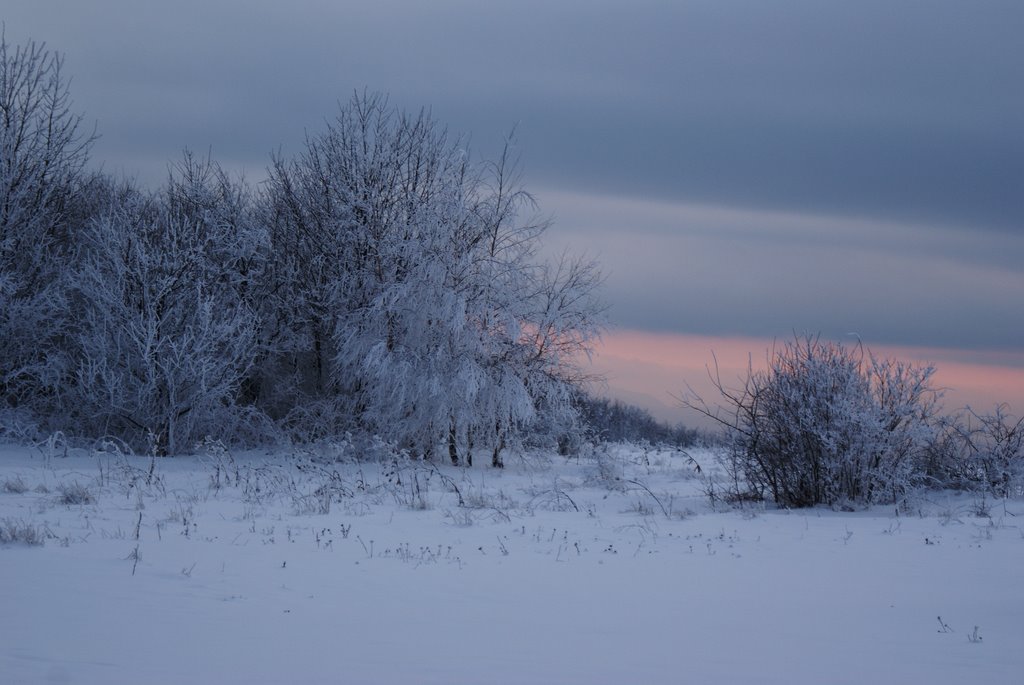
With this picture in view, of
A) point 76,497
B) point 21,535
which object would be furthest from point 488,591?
point 76,497

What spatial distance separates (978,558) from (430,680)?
284 inches

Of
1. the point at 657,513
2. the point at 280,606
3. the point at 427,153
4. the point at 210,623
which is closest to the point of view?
the point at 210,623

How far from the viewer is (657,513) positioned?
529 inches

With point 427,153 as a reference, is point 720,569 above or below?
below

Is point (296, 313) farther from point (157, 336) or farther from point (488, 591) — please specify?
point (488, 591)

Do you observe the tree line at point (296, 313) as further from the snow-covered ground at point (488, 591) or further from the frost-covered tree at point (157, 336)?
the snow-covered ground at point (488, 591)

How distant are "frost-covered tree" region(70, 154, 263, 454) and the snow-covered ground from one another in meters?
9.17

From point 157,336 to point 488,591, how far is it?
1772cm

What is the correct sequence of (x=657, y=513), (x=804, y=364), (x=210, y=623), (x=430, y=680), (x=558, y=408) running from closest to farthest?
(x=430, y=680) < (x=210, y=623) < (x=657, y=513) < (x=804, y=364) < (x=558, y=408)

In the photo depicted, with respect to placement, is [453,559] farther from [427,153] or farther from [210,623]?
[427,153]

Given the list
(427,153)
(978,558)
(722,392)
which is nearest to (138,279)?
(427,153)

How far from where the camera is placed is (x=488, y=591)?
25.7 feet

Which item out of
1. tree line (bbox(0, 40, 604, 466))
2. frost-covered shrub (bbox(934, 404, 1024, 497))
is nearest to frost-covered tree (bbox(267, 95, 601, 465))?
tree line (bbox(0, 40, 604, 466))

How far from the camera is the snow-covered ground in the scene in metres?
5.59
